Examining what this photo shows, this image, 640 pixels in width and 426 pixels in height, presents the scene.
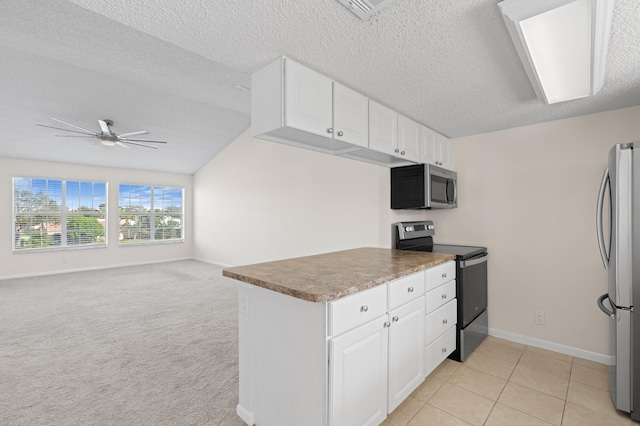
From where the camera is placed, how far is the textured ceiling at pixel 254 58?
1.42m

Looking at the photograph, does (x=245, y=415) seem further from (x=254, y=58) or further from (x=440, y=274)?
(x=254, y=58)

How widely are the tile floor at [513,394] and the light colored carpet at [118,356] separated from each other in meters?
1.33

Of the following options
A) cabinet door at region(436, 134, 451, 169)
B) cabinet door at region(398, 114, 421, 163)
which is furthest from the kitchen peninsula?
cabinet door at region(436, 134, 451, 169)

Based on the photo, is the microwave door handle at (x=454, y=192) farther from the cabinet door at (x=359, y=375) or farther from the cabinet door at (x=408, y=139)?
the cabinet door at (x=359, y=375)

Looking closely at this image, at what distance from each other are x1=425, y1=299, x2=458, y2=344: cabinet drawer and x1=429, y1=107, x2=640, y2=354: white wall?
0.96 metres

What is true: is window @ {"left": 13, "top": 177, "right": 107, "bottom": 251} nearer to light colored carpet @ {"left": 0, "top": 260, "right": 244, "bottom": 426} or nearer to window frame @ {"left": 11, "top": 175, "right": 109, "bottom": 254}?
window frame @ {"left": 11, "top": 175, "right": 109, "bottom": 254}

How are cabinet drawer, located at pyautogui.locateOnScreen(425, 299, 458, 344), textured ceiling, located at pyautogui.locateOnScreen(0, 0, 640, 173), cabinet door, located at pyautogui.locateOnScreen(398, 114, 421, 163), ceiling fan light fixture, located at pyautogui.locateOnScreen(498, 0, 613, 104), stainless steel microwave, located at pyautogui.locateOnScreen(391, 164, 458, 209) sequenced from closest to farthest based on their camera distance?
ceiling fan light fixture, located at pyautogui.locateOnScreen(498, 0, 613, 104) < textured ceiling, located at pyautogui.locateOnScreen(0, 0, 640, 173) < cabinet drawer, located at pyautogui.locateOnScreen(425, 299, 458, 344) < cabinet door, located at pyautogui.locateOnScreen(398, 114, 421, 163) < stainless steel microwave, located at pyautogui.locateOnScreen(391, 164, 458, 209)

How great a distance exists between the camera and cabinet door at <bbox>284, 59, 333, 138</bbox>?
1.76 metres

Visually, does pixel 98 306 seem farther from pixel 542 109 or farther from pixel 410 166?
pixel 542 109

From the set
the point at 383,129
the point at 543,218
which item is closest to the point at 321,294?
the point at 383,129

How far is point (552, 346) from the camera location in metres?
2.90

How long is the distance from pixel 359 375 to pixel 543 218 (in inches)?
101

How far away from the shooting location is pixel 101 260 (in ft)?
23.6

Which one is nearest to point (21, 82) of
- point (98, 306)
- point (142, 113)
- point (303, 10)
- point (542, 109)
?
point (142, 113)
